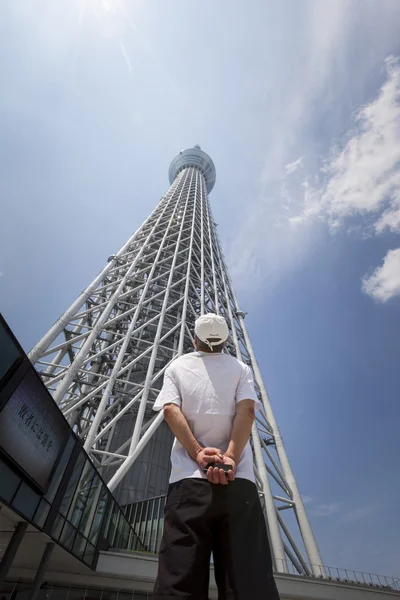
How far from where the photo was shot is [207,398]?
2.57 meters

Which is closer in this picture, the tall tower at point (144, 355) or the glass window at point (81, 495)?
the glass window at point (81, 495)

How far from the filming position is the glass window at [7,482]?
286 inches

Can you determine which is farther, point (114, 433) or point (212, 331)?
point (114, 433)

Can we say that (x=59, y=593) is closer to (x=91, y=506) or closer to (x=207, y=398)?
(x=91, y=506)

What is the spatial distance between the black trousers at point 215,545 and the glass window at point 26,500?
7532mm

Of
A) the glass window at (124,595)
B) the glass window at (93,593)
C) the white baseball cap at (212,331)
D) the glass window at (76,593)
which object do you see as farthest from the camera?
the glass window at (124,595)

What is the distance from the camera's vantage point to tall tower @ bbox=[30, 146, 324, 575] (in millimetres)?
17375

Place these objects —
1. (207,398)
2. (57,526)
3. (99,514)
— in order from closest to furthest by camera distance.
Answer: (207,398) → (57,526) → (99,514)

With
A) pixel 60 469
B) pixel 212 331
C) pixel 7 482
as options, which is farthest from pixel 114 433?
pixel 212 331

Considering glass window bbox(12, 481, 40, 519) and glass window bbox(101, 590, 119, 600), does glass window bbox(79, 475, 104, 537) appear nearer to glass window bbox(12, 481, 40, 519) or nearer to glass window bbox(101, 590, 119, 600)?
glass window bbox(101, 590, 119, 600)

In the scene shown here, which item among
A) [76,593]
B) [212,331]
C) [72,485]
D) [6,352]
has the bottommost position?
[212,331]

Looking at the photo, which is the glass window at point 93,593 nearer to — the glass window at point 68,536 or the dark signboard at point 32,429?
the glass window at point 68,536

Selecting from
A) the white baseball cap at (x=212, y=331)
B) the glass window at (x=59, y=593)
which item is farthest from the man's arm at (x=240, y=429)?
the glass window at (x=59, y=593)

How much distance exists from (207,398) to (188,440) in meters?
0.37
